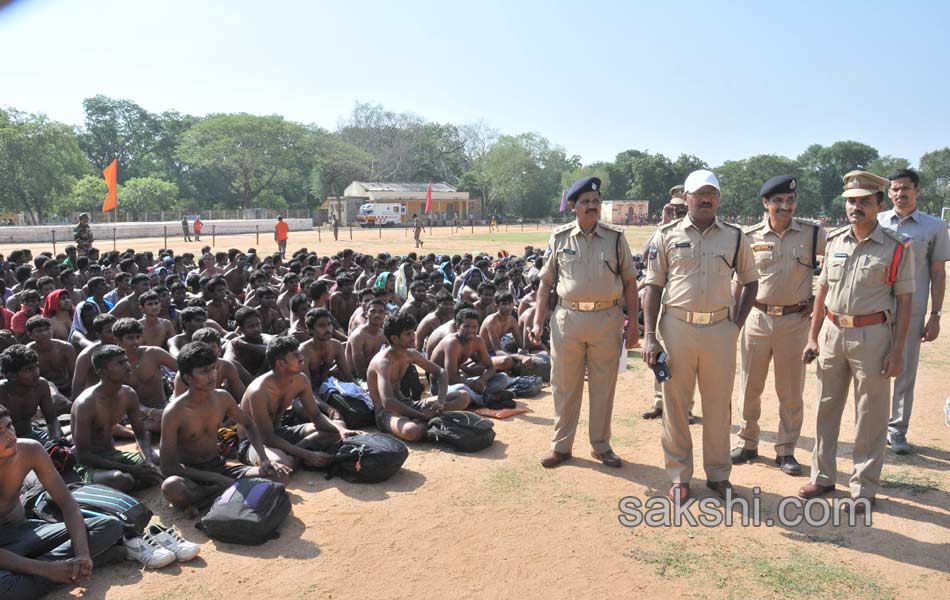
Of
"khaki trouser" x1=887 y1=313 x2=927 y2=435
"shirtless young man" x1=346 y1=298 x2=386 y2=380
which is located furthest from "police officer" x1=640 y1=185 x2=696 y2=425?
"shirtless young man" x1=346 y1=298 x2=386 y2=380

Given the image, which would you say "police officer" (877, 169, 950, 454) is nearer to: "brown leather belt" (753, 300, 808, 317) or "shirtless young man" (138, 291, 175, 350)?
"brown leather belt" (753, 300, 808, 317)

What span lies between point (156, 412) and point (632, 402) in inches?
192

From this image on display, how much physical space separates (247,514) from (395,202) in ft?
188

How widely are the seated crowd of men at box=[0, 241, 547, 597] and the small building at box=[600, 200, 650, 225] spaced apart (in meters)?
53.9

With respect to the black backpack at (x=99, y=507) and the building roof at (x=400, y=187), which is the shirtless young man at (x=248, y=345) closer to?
the black backpack at (x=99, y=507)

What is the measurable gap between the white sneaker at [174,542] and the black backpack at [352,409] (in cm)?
233

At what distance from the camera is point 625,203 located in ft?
207

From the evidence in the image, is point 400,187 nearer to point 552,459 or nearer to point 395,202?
point 395,202

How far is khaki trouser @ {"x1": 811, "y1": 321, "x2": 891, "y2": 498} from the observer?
4.61 metres

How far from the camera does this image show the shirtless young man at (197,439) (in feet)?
15.4

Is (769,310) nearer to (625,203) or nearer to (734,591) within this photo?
(734,591)

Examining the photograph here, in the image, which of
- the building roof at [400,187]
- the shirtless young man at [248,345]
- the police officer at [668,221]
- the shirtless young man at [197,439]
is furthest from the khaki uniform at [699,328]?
Answer: the building roof at [400,187]

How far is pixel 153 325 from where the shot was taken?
7.61 m

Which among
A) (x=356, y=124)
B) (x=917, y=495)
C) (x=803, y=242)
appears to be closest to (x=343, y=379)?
(x=803, y=242)
